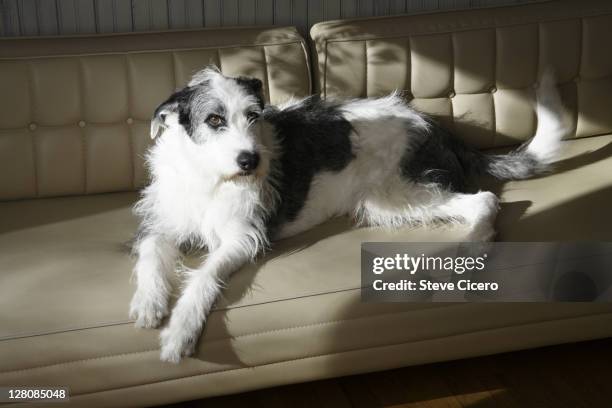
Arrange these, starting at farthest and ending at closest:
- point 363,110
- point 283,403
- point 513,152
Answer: point 513,152 < point 363,110 < point 283,403

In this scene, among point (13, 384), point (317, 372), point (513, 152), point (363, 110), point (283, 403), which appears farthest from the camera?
point (513, 152)

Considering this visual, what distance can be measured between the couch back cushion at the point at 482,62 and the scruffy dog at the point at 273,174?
6.0 inches

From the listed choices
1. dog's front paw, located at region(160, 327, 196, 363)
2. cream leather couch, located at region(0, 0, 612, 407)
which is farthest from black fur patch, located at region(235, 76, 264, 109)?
dog's front paw, located at region(160, 327, 196, 363)

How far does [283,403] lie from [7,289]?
89cm

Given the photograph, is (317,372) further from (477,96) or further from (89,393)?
(477,96)

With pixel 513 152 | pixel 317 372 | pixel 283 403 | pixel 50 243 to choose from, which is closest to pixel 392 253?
pixel 317 372

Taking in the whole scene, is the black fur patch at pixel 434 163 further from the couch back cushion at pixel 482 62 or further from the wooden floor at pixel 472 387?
the wooden floor at pixel 472 387

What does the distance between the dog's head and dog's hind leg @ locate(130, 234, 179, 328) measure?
1.00 ft

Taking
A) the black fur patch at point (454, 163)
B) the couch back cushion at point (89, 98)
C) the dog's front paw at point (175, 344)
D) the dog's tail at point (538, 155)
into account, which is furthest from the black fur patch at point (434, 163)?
the dog's front paw at point (175, 344)

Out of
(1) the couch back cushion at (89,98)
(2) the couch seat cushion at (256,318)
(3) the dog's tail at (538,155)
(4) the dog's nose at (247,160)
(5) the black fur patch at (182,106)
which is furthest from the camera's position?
(3) the dog's tail at (538,155)

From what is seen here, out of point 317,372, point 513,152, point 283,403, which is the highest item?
point 513,152

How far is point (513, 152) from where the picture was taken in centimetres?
280

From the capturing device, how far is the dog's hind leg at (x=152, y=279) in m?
1.97

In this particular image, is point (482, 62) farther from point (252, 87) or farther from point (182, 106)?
point (182, 106)
